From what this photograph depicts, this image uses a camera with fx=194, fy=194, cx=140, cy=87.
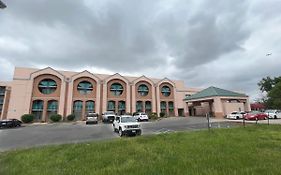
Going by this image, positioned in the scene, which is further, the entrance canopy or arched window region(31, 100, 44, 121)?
Result: the entrance canopy

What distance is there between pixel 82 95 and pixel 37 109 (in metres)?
10.2

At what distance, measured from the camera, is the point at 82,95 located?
4725 cm

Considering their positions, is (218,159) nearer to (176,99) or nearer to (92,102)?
(92,102)

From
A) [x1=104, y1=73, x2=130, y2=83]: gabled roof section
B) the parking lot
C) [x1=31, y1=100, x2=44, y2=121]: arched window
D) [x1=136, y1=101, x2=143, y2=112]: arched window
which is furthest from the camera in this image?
[x1=136, y1=101, x2=143, y2=112]: arched window

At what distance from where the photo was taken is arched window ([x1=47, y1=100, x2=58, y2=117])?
44.1m

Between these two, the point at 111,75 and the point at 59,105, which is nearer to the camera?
the point at 59,105

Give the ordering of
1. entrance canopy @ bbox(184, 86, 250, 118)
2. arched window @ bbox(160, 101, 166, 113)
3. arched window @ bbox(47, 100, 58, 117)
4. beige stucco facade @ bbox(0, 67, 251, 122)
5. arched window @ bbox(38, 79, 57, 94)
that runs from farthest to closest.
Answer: arched window @ bbox(160, 101, 166, 113)
arched window @ bbox(38, 79, 57, 94)
arched window @ bbox(47, 100, 58, 117)
entrance canopy @ bbox(184, 86, 250, 118)
beige stucco facade @ bbox(0, 67, 251, 122)

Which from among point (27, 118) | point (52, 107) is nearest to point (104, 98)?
point (52, 107)

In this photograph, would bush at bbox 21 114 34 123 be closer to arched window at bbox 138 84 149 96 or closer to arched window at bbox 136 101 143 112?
arched window at bbox 136 101 143 112

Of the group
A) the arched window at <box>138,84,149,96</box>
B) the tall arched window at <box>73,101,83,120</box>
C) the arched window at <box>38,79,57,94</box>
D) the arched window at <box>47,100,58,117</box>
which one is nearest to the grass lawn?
the arched window at <box>47,100,58,117</box>

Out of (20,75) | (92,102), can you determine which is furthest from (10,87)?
(92,102)

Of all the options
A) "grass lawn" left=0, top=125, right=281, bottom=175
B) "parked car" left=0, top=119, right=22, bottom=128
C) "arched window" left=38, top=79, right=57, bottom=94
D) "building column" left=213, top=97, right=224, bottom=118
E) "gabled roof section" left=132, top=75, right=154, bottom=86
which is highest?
"gabled roof section" left=132, top=75, right=154, bottom=86

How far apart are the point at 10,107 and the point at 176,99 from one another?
4151 centimetres

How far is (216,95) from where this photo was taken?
43938 mm
